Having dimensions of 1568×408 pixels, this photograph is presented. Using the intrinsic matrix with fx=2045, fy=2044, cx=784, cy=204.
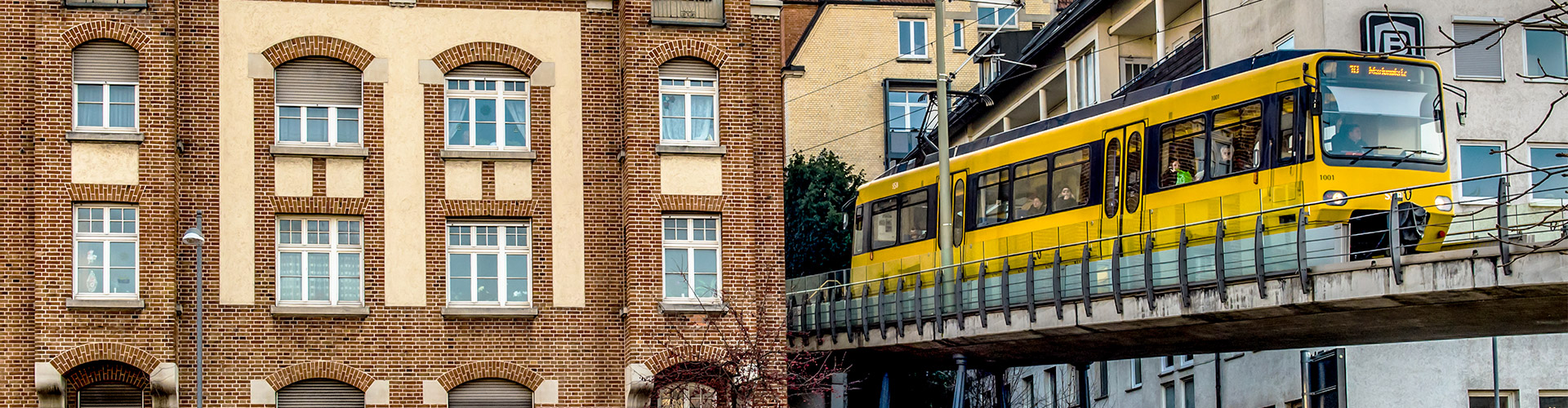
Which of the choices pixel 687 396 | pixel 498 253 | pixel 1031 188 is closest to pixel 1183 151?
pixel 1031 188

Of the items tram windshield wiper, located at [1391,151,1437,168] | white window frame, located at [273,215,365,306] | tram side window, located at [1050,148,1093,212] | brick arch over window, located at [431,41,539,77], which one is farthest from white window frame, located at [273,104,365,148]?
tram windshield wiper, located at [1391,151,1437,168]

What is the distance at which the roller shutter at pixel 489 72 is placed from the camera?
3147 centimetres

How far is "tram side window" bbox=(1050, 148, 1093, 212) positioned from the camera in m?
30.3

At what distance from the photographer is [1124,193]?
29234 millimetres

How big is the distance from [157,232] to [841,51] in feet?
122

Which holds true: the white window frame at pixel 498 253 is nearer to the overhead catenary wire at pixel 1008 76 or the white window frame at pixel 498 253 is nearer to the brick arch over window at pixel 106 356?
the brick arch over window at pixel 106 356

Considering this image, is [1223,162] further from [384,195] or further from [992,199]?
[384,195]

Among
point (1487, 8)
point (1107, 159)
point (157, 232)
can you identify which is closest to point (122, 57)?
point (157, 232)

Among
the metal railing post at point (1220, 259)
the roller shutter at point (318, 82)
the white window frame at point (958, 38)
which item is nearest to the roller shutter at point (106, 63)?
the roller shutter at point (318, 82)

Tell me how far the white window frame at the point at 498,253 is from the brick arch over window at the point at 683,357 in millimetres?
2091

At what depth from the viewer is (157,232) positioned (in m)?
30.0

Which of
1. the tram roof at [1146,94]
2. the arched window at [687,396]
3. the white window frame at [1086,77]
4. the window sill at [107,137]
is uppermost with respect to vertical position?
the white window frame at [1086,77]

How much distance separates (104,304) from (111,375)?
3.54ft

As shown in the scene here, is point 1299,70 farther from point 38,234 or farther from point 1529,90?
point 38,234
